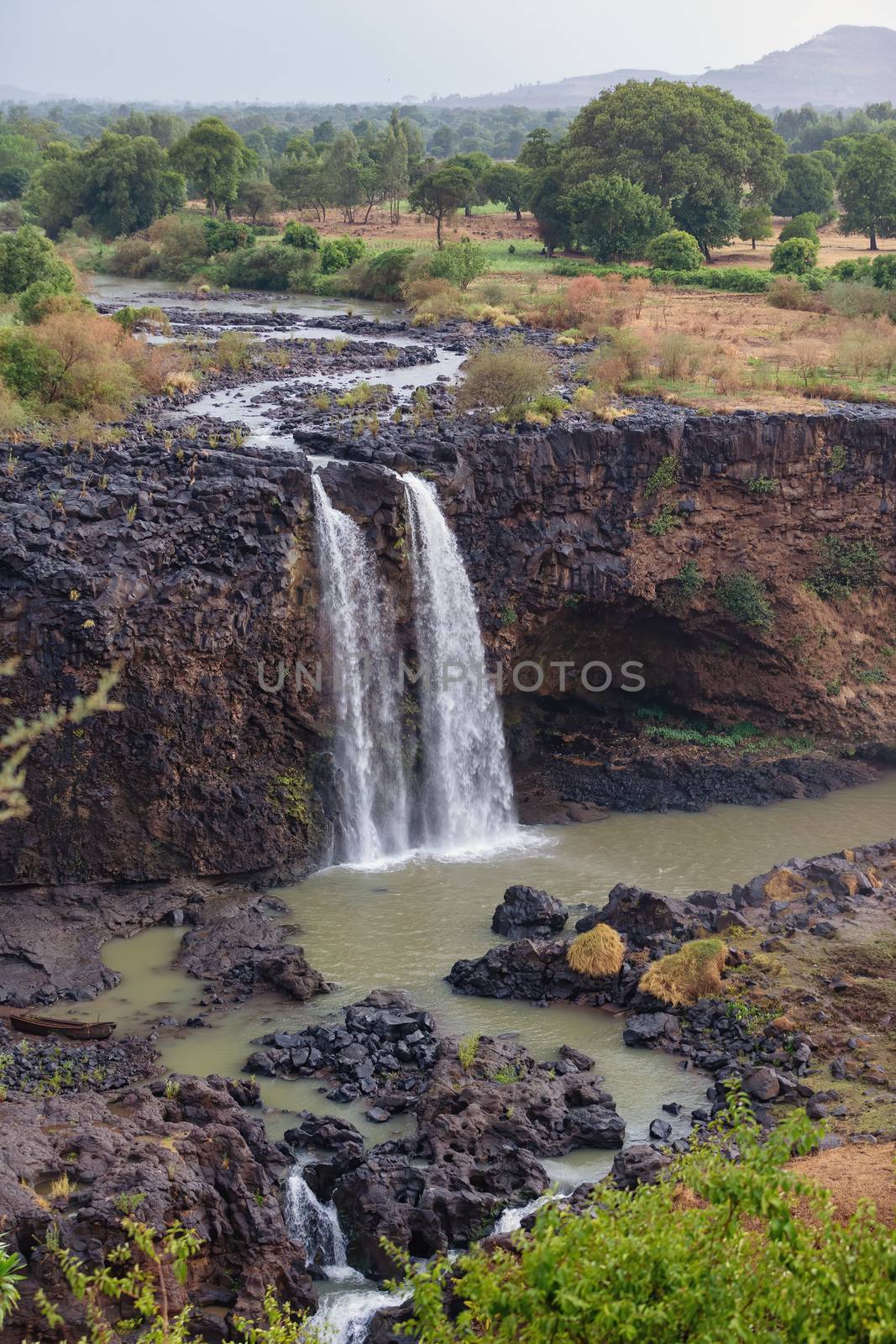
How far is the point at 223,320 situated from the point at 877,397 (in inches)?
893

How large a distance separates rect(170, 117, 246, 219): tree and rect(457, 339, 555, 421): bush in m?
44.6

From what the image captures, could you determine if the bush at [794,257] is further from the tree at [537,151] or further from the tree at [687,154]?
the tree at [537,151]

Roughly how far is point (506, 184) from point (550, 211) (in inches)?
487

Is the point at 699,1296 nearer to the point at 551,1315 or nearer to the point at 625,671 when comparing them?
the point at 551,1315

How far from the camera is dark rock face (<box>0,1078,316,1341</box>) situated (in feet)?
40.0

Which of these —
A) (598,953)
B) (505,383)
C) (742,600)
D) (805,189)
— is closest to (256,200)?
(805,189)

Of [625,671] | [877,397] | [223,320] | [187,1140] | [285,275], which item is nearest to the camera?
[187,1140]

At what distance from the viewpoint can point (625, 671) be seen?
3000 cm

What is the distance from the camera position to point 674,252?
173 ft

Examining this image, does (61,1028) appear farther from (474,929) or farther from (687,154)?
(687,154)

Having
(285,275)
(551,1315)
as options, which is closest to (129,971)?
(551,1315)

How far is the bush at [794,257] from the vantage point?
170ft

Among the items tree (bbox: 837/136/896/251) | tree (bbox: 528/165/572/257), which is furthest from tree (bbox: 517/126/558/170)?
tree (bbox: 837/136/896/251)

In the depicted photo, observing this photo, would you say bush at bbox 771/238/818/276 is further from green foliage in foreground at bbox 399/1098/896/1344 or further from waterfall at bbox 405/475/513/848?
green foliage in foreground at bbox 399/1098/896/1344
